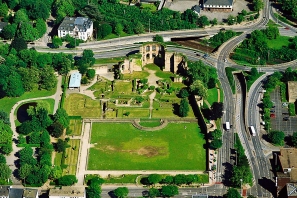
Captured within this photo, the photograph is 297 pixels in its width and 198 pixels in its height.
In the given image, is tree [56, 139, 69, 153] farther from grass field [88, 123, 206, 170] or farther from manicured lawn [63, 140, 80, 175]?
grass field [88, 123, 206, 170]

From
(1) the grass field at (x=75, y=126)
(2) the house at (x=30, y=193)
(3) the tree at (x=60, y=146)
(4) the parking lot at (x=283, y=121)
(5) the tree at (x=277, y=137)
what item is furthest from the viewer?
(1) the grass field at (x=75, y=126)

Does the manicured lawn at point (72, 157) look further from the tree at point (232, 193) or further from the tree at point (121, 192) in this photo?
the tree at point (232, 193)

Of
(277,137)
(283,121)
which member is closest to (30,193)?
(277,137)

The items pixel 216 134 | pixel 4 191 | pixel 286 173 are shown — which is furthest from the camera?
pixel 216 134

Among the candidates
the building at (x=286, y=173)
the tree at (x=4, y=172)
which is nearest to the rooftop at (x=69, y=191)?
the tree at (x=4, y=172)

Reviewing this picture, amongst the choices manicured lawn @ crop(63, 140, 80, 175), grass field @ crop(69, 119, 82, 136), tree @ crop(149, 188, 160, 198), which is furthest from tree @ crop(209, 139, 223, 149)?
grass field @ crop(69, 119, 82, 136)

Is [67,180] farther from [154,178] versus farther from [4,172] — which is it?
[154,178]
